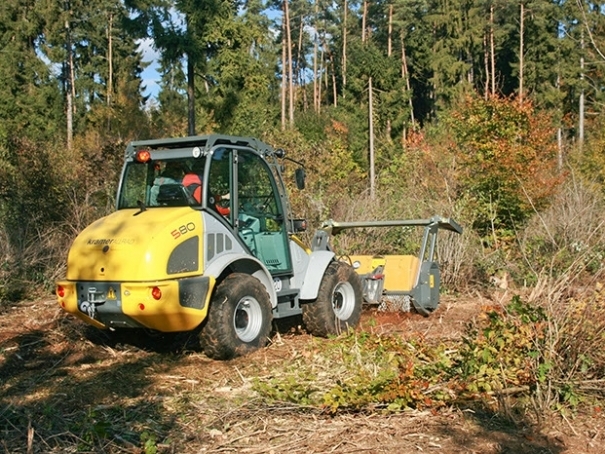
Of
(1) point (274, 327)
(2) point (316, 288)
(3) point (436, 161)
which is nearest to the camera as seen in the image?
(2) point (316, 288)

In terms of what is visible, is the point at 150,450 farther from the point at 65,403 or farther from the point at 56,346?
the point at 56,346

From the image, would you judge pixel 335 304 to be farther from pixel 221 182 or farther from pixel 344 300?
pixel 221 182

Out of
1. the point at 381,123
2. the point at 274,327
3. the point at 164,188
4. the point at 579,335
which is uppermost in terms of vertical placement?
the point at 381,123

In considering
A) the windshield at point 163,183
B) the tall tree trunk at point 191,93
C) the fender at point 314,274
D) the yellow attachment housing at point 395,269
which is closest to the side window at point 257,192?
the windshield at point 163,183

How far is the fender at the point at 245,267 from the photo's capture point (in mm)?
7430

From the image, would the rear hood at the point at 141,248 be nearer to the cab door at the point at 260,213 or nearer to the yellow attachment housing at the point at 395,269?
the cab door at the point at 260,213

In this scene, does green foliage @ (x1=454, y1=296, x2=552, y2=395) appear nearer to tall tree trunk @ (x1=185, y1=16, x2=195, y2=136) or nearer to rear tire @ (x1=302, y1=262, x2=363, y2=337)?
rear tire @ (x1=302, y1=262, x2=363, y2=337)

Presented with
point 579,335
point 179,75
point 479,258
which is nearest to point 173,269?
point 579,335

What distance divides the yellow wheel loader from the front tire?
0.04 feet

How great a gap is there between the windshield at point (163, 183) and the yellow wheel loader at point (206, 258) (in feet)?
0.04

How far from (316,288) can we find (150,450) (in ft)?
14.0

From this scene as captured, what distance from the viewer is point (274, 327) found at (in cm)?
945

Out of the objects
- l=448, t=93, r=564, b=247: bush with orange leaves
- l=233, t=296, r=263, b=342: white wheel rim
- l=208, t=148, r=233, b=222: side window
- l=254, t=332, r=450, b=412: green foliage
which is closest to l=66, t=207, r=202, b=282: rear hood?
l=208, t=148, r=233, b=222: side window

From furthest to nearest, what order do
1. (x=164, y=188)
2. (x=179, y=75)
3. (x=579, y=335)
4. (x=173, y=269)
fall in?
(x=179, y=75) < (x=164, y=188) < (x=173, y=269) < (x=579, y=335)
